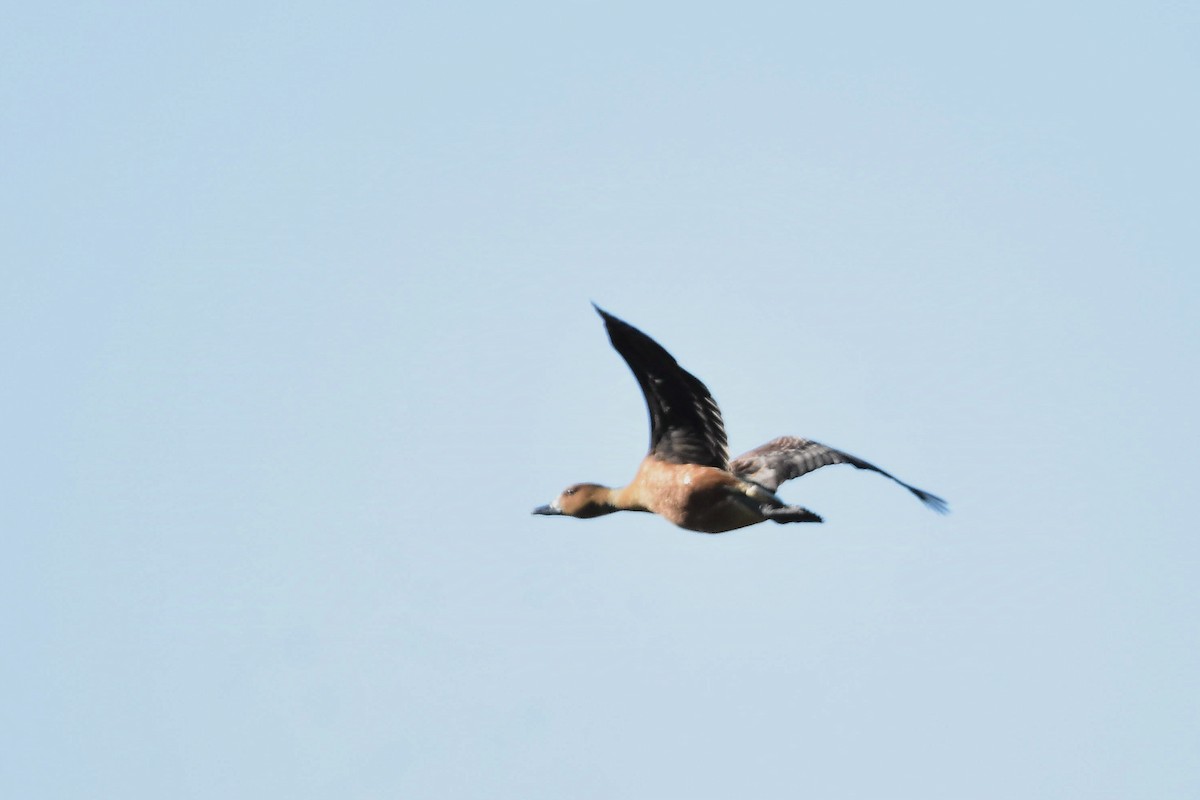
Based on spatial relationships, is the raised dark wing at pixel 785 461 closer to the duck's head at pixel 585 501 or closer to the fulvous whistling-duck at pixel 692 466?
the fulvous whistling-duck at pixel 692 466

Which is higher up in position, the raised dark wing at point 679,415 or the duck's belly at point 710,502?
the raised dark wing at point 679,415

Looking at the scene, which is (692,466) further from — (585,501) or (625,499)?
(585,501)

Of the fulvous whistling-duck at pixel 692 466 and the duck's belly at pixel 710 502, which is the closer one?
the fulvous whistling-duck at pixel 692 466

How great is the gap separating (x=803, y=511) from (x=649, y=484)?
1734mm

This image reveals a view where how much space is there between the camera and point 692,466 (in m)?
16.2

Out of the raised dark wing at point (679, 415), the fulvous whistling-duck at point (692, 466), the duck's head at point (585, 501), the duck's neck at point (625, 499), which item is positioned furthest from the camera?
the duck's head at point (585, 501)

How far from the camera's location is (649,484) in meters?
16.5

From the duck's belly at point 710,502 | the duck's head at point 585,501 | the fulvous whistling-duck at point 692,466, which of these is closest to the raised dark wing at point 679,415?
the fulvous whistling-duck at point 692,466

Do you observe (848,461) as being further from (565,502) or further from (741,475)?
(565,502)

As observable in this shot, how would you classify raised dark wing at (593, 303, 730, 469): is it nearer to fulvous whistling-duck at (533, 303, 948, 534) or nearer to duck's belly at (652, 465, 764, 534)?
fulvous whistling-duck at (533, 303, 948, 534)

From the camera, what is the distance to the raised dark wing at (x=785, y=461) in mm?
17094

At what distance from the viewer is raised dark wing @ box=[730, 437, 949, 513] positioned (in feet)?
56.1

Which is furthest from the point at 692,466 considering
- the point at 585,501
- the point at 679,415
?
the point at 585,501

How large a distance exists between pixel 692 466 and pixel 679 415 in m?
0.47
